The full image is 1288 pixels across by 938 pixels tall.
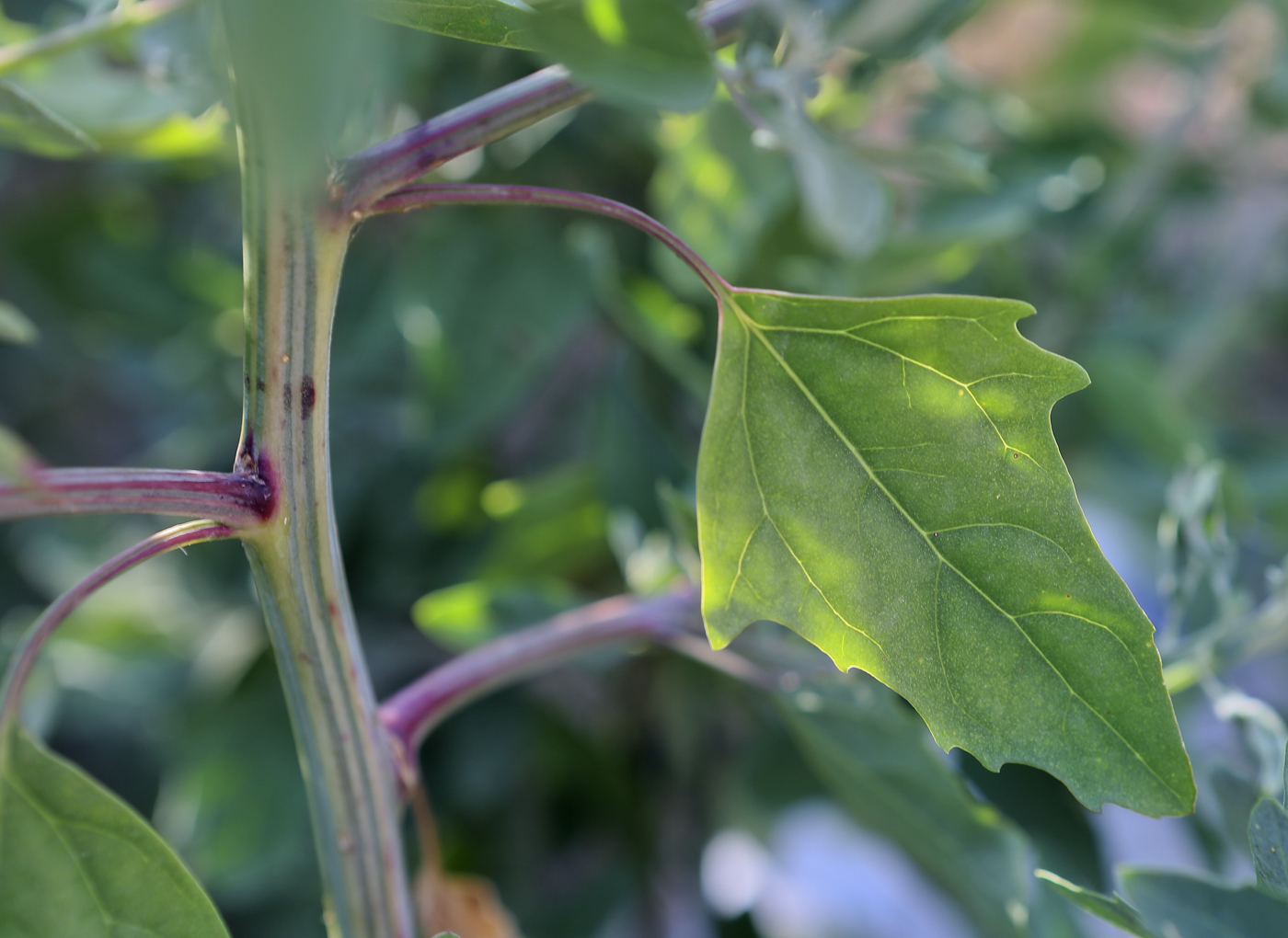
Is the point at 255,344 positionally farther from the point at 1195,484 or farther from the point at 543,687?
the point at 543,687

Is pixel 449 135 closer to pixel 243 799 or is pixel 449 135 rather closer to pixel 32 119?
pixel 32 119

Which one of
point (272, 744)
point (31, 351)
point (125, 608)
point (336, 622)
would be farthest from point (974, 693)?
point (31, 351)

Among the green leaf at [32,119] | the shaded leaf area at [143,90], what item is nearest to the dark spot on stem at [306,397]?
the green leaf at [32,119]

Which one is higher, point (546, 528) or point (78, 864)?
point (546, 528)

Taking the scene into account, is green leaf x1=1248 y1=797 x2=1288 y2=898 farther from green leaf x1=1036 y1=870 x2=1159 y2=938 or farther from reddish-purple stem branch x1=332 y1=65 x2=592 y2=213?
reddish-purple stem branch x1=332 y1=65 x2=592 y2=213

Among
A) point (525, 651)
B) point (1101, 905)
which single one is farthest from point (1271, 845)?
point (525, 651)

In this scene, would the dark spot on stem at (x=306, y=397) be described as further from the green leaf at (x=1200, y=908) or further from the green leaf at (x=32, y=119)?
the green leaf at (x=1200, y=908)
